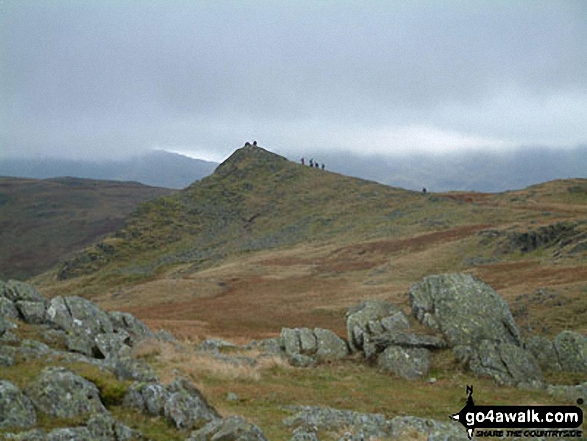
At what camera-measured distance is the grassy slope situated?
24.0 meters

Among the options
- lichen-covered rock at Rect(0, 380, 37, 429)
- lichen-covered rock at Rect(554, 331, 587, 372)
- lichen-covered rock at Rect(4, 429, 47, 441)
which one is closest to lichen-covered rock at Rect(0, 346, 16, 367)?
lichen-covered rock at Rect(0, 380, 37, 429)

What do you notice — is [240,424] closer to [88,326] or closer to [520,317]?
[88,326]

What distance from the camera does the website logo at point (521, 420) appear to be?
17688mm

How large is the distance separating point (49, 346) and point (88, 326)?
14.8ft

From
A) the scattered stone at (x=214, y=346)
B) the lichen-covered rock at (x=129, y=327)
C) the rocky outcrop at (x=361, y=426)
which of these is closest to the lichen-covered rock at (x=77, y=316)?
the lichen-covered rock at (x=129, y=327)

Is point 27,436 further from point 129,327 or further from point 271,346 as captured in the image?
point 271,346

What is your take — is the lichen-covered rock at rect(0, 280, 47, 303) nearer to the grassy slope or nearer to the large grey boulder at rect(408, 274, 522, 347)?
the grassy slope

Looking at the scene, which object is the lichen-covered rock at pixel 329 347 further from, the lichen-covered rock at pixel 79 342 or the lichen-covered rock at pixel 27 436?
the lichen-covered rock at pixel 27 436

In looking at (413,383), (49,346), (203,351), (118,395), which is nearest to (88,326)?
(49,346)

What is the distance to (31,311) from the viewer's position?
90.9ft

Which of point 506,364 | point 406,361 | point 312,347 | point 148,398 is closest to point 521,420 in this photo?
point 506,364

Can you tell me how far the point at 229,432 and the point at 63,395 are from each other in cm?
581

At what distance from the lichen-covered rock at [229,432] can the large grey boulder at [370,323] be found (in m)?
18.4

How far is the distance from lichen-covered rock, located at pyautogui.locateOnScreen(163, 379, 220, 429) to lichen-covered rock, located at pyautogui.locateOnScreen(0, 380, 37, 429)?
4017mm
